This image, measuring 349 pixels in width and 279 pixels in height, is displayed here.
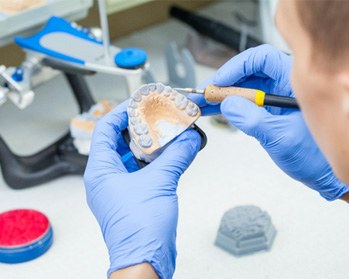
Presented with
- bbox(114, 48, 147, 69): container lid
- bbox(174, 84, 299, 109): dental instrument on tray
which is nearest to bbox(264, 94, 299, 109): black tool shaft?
bbox(174, 84, 299, 109): dental instrument on tray

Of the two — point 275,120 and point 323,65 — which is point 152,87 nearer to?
point 275,120

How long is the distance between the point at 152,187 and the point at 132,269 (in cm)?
11

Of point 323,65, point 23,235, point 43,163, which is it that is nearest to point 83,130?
point 43,163

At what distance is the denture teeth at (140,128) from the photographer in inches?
30.6

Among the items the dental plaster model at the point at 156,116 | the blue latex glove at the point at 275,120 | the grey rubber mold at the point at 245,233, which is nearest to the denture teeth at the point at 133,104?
the dental plaster model at the point at 156,116

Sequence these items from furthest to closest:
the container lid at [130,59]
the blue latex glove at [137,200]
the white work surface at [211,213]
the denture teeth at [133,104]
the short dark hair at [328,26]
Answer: the container lid at [130,59] → the white work surface at [211,213] → the denture teeth at [133,104] → the blue latex glove at [137,200] → the short dark hair at [328,26]

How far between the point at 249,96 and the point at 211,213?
0.35 meters

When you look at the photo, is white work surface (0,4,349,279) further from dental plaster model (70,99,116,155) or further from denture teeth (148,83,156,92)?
denture teeth (148,83,156,92)

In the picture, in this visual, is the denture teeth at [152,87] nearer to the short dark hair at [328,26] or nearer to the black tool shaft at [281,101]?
the black tool shaft at [281,101]

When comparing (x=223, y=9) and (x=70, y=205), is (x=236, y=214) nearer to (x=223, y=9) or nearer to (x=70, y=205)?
(x=70, y=205)

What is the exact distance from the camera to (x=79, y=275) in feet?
3.02

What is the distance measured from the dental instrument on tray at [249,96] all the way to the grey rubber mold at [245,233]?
0.90ft

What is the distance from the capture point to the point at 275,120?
738mm

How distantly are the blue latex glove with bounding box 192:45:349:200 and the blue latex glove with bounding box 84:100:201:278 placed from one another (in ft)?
0.31
